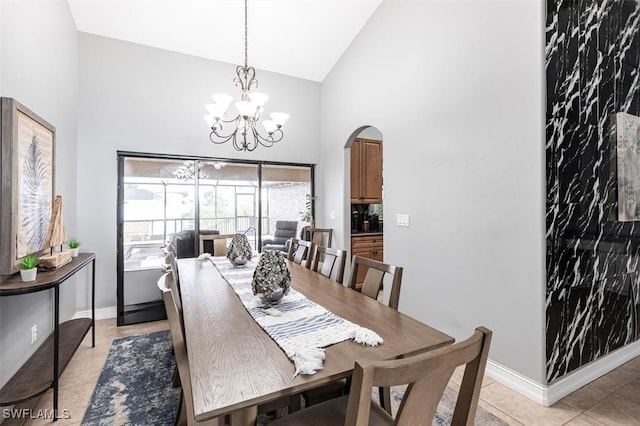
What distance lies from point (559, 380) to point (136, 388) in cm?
302

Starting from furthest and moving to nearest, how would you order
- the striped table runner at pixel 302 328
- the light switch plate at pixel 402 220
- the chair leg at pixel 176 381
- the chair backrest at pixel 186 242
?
the chair backrest at pixel 186 242 < the light switch plate at pixel 402 220 < the chair leg at pixel 176 381 < the striped table runner at pixel 302 328

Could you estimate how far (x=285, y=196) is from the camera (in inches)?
187

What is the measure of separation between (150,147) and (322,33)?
2.62 meters

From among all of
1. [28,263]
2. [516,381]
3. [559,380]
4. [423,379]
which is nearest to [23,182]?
[28,263]

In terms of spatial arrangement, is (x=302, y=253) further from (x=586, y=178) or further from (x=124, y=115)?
(x=124, y=115)

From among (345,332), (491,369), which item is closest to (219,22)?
(345,332)

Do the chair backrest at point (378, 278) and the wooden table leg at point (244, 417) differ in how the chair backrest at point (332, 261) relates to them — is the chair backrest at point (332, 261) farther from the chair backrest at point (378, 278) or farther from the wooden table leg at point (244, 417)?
the wooden table leg at point (244, 417)

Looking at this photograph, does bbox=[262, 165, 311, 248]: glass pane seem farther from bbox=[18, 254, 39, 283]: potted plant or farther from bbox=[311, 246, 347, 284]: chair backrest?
bbox=[18, 254, 39, 283]: potted plant

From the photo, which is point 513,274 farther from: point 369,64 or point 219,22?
point 219,22

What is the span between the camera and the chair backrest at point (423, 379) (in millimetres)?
729

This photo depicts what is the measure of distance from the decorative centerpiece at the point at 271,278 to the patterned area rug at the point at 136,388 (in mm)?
1069

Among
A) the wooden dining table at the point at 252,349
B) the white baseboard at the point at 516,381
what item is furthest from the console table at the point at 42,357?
the white baseboard at the point at 516,381

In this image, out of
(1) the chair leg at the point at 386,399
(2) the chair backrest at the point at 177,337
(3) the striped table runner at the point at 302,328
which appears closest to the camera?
(3) the striped table runner at the point at 302,328

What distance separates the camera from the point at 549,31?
6.72 feet
